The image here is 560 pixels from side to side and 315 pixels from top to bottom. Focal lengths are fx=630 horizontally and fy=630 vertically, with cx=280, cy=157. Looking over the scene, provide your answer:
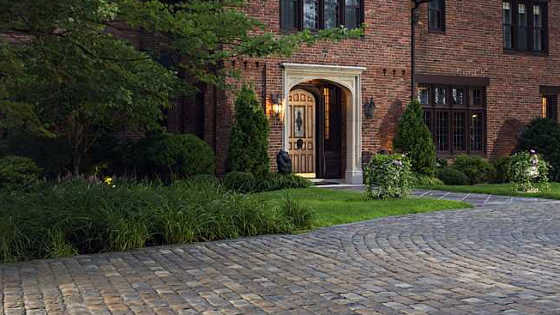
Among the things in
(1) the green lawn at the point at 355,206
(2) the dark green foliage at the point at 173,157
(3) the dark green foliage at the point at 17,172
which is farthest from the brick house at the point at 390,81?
(3) the dark green foliage at the point at 17,172

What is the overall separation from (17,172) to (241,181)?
16.9ft

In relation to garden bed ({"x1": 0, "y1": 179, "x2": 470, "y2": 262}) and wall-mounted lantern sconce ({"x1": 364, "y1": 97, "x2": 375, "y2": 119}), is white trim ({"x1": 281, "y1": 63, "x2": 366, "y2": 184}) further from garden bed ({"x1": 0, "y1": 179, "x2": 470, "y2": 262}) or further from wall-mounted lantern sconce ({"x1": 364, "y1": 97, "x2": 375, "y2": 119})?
garden bed ({"x1": 0, "y1": 179, "x2": 470, "y2": 262})

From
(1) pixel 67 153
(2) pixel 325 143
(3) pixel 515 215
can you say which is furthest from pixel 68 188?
(2) pixel 325 143

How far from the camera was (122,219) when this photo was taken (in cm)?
760

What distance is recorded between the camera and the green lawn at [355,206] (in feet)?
33.6

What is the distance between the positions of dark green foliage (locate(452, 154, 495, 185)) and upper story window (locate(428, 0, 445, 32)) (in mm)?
4278

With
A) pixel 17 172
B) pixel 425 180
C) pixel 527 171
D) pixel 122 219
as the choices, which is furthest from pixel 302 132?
pixel 122 219

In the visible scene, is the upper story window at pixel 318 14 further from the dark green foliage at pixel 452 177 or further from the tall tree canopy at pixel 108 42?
the tall tree canopy at pixel 108 42

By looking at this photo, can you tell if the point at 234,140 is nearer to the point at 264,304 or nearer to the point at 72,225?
the point at 72,225

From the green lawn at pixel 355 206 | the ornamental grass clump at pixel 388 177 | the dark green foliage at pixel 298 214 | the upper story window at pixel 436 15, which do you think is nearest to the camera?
the dark green foliage at pixel 298 214

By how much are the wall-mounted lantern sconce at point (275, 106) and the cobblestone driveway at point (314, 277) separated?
29.2 ft

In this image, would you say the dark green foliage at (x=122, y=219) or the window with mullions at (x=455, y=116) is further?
the window with mullions at (x=455, y=116)

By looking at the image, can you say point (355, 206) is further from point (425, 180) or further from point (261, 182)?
point (425, 180)

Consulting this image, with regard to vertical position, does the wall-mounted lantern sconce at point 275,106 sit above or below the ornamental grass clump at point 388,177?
above
